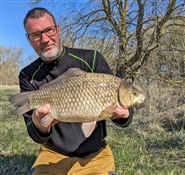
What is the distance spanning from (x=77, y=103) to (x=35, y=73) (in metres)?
0.83

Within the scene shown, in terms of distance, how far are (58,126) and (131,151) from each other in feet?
4.46

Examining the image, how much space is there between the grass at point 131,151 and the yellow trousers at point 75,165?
1.68ft

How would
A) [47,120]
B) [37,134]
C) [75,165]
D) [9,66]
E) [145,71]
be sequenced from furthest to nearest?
[9,66] < [145,71] < [75,165] < [37,134] < [47,120]

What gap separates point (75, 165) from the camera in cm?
234

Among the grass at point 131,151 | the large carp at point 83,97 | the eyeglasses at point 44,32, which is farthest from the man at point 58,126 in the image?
the grass at point 131,151

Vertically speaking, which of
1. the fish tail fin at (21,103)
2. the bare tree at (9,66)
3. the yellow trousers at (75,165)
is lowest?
the bare tree at (9,66)

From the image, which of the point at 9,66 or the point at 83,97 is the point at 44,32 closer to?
the point at 83,97

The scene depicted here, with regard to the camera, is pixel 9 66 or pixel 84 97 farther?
pixel 9 66

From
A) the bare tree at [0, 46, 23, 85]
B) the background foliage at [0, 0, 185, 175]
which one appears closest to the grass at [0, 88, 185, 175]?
the background foliage at [0, 0, 185, 175]

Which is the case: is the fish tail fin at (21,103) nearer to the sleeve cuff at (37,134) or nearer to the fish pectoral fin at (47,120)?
A: the fish pectoral fin at (47,120)

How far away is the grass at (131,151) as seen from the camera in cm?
295

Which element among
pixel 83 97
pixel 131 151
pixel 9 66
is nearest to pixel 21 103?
pixel 83 97

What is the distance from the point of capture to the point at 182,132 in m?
4.43

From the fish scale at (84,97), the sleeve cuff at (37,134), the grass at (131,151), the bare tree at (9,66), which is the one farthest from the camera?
the bare tree at (9,66)
